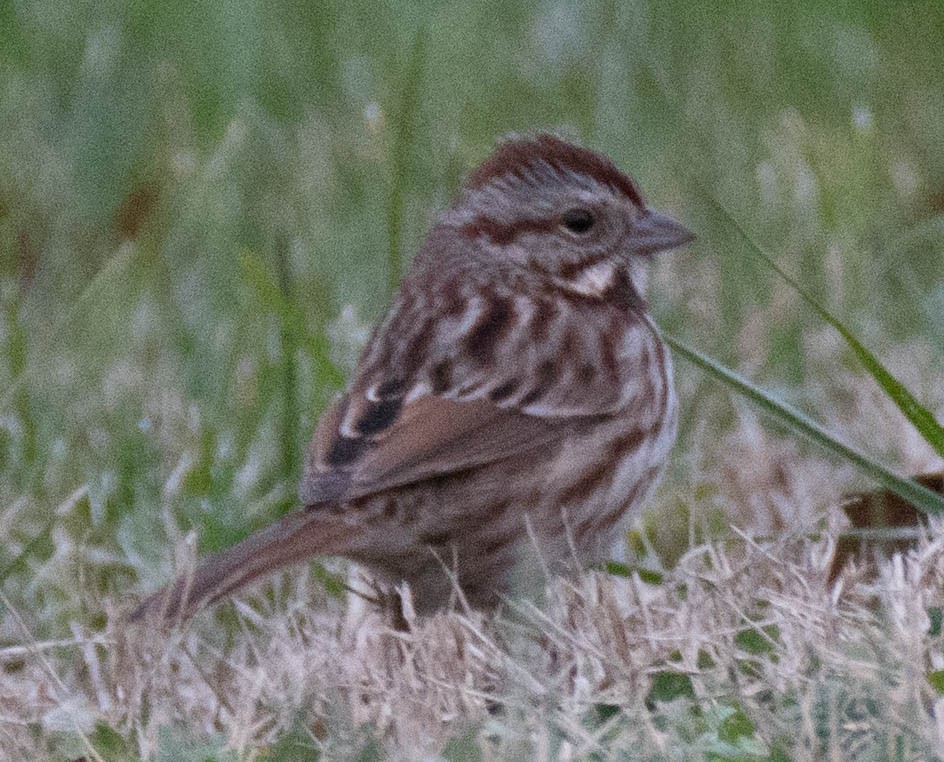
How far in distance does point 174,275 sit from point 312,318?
0.50 m

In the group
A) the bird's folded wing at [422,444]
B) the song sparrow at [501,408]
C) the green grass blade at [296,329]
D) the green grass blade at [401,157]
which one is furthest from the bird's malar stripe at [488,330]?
the green grass blade at [401,157]

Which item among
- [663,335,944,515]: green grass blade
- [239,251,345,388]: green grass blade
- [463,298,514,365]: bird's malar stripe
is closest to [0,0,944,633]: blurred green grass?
[239,251,345,388]: green grass blade

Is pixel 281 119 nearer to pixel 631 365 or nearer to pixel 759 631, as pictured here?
pixel 631 365

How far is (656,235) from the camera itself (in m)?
4.57

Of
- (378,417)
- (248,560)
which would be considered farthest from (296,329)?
(248,560)

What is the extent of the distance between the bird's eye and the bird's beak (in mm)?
99

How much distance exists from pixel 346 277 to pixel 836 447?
2.21 meters

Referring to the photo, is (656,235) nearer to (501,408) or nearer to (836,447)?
(501,408)

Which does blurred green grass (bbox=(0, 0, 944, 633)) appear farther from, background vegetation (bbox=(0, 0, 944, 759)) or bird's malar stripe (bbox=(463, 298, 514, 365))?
bird's malar stripe (bbox=(463, 298, 514, 365))

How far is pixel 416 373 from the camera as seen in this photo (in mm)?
4215

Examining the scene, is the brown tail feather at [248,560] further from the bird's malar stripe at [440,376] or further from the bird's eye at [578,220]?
the bird's eye at [578,220]

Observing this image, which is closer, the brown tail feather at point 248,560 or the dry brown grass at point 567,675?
the dry brown grass at point 567,675

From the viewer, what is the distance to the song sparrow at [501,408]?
3922 millimetres

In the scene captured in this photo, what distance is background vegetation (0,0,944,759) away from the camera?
3.33 m
